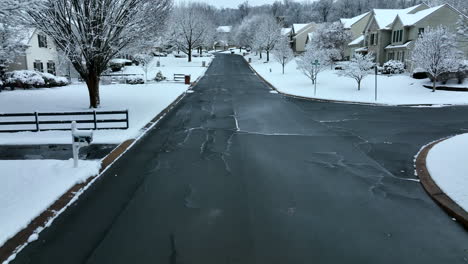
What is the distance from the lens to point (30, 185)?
7766 mm

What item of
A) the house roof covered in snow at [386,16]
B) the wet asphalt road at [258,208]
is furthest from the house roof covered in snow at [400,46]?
the wet asphalt road at [258,208]

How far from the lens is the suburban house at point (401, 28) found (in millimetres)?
40344

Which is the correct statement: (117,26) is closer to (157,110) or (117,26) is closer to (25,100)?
(157,110)

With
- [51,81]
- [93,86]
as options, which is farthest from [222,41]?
[93,86]

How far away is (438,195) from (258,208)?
3.78 m

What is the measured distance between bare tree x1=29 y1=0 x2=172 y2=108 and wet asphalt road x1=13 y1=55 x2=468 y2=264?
6824 mm

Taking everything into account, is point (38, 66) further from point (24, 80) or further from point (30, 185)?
point (30, 185)

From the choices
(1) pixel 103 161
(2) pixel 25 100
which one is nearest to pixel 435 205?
(1) pixel 103 161

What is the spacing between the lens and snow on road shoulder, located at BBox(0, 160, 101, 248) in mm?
6168

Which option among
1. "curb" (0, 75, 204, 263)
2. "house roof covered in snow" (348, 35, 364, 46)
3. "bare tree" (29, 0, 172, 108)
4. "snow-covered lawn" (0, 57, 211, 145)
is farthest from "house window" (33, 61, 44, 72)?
"house roof covered in snow" (348, 35, 364, 46)

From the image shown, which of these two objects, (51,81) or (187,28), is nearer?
(51,81)

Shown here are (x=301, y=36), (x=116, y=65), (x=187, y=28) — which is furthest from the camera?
(x=301, y=36)

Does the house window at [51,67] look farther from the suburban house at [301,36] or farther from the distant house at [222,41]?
the distant house at [222,41]

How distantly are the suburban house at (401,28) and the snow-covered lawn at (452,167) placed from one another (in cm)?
2879
